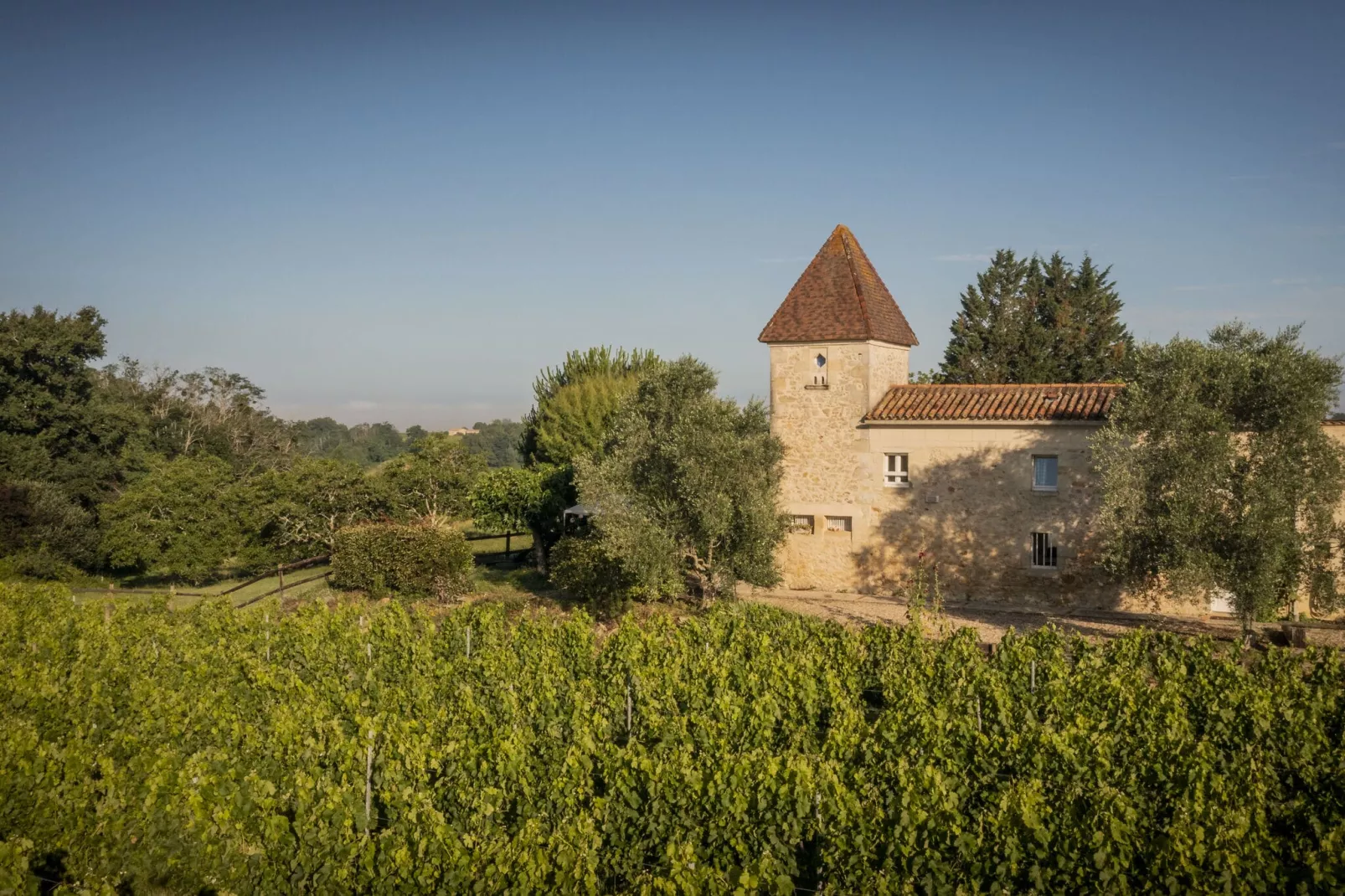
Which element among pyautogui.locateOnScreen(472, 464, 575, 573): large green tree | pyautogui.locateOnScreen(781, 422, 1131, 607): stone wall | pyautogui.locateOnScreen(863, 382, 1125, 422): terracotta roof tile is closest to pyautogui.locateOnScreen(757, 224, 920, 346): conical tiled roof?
pyautogui.locateOnScreen(863, 382, 1125, 422): terracotta roof tile

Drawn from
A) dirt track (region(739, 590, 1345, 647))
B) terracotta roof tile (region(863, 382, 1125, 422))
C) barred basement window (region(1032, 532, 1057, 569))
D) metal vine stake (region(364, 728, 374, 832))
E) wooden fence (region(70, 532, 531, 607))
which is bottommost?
metal vine stake (region(364, 728, 374, 832))

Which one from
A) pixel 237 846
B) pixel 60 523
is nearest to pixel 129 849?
pixel 237 846

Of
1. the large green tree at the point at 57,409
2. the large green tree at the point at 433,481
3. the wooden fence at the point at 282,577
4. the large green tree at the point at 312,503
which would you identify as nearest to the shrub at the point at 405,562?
the wooden fence at the point at 282,577

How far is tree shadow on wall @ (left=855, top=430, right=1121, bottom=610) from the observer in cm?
2262

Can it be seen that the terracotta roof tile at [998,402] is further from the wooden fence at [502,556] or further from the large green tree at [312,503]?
the large green tree at [312,503]

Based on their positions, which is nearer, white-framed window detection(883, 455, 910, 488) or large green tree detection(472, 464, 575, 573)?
white-framed window detection(883, 455, 910, 488)

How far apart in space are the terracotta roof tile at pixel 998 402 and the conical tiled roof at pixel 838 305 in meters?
1.66

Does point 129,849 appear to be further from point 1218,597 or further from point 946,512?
point 1218,597

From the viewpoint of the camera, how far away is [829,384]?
24656mm

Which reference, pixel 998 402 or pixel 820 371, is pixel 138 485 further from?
pixel 998 402

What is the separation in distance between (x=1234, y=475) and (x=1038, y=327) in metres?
27.3

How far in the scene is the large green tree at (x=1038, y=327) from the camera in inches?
1732

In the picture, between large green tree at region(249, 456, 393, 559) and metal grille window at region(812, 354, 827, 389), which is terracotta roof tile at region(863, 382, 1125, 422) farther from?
large green tree at region(249, 456, 393, 559)

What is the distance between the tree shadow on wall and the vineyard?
592cm
